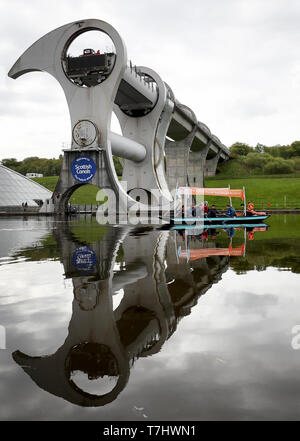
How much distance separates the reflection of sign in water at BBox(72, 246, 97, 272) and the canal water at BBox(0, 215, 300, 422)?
0.63m

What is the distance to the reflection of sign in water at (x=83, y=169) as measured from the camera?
Answer: 4194 centimetres

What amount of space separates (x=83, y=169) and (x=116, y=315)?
122ft

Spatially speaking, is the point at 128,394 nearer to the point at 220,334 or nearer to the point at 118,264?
the point at 220,334

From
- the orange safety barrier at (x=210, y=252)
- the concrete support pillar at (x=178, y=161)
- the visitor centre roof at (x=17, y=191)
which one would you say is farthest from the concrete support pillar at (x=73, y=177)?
the concrete support pillar at (x=178, y=161)

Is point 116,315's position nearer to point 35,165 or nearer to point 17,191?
point 17,191

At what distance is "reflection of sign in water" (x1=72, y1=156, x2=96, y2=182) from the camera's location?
41938 millimetres

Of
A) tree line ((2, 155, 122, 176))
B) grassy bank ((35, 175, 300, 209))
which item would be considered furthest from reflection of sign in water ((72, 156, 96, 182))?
tree line ((2, 155, 122, 176))

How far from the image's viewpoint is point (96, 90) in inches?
1646

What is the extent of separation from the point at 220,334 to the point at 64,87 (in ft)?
137

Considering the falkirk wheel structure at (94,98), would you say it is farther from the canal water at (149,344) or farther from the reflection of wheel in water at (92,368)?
the reflection of wheel in water at (92,368)

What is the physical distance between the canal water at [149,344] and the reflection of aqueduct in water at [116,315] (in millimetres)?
18

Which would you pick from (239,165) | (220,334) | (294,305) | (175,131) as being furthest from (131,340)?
(239,165)

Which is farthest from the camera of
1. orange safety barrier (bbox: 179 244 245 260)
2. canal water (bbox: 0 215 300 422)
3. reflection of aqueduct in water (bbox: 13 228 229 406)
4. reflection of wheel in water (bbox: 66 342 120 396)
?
orange safety barrier (bbox: 179 244 245 260)

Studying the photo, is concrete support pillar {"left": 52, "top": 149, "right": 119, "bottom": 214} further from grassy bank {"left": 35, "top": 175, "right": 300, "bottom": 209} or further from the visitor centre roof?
grassy bank {"left": 35, "top": 175, "right": 300, "bottom": 209}
